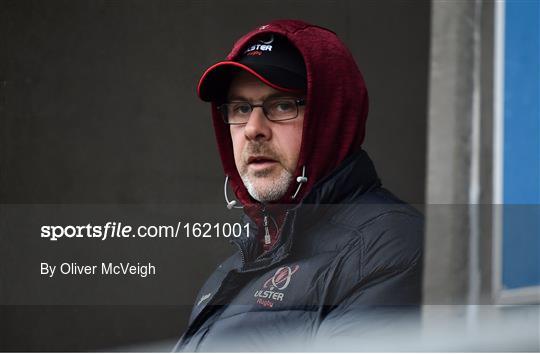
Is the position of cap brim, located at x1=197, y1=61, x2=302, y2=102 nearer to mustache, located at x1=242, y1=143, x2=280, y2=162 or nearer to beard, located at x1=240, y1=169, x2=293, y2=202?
mustache, located at x1=242, y1=143, x2=280, y2=162

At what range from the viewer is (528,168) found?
1.92 meters

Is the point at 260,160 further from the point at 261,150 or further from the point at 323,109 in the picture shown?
the point at 323,109

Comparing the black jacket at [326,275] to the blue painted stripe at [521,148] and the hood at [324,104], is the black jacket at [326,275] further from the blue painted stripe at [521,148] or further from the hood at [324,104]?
the blue painted stripe at [521,148]

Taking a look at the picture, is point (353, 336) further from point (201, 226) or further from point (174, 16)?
point (174, 16)

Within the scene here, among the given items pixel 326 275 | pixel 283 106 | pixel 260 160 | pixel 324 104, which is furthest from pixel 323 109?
pixel 326 275

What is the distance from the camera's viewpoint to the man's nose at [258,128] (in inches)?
83.9

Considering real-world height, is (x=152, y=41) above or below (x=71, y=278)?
above

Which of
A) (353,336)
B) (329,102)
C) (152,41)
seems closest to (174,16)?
(152,41)

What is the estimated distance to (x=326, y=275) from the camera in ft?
5.95

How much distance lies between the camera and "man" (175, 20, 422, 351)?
1759mm

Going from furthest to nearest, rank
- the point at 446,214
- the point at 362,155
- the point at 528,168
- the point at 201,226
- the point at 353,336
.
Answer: the point at 201,226, the point at 362,155, the point at 528,168, the point at 446,214, the point at 353,336

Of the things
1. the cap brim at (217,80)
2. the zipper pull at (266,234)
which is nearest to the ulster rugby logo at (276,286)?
the zipper pull at (266,234)

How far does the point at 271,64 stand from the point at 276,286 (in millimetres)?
670

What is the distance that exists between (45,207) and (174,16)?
1348 millimetres
